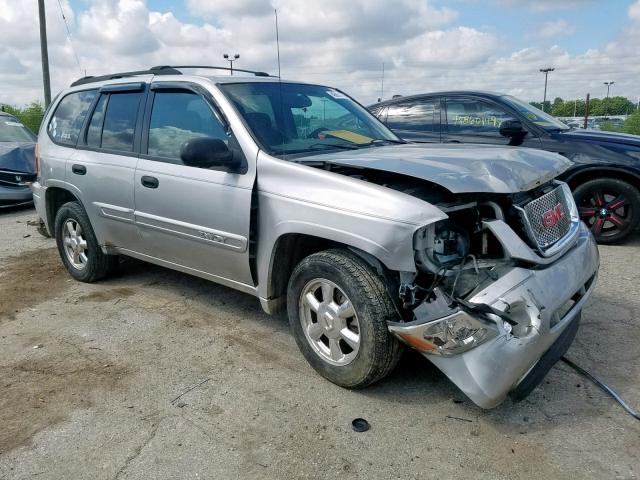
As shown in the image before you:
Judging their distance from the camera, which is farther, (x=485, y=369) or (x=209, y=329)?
(x=209, y=329)

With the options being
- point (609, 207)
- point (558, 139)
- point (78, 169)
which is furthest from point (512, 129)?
point (78, 169)

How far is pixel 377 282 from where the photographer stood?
9.37 feet

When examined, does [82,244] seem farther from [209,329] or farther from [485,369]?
[485,369]

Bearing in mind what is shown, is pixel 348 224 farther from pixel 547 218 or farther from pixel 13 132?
pixel 13 132

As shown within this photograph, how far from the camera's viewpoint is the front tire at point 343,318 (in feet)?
9.34

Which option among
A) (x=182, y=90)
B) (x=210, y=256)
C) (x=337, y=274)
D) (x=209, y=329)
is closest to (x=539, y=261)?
(x=337, y=274)

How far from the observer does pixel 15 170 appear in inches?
375

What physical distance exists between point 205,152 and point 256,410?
1527 millimetres

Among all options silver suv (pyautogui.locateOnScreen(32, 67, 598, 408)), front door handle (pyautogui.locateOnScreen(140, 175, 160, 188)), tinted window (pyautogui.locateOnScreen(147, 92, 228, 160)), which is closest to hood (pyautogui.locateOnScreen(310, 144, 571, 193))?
silver suv (pyautogui.locateOnScreen(32, 67, 598, 408))

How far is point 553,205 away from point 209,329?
8.28 ft

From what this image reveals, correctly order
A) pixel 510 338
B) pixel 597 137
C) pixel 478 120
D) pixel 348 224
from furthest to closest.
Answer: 1. pixel 478 120
2. pixel 597 137
3. pixel 348 224
4. pixel 510 338

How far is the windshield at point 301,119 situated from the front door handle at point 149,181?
33.0 inches

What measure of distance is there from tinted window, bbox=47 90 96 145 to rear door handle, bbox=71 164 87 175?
28 cm

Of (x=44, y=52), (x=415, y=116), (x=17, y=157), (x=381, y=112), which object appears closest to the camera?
(x=415, y=116)
